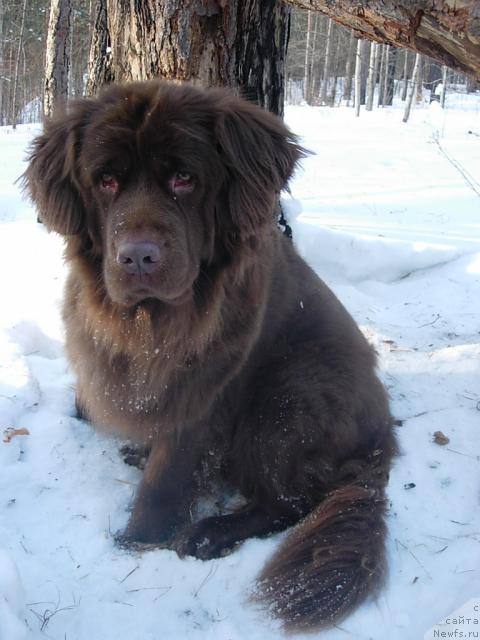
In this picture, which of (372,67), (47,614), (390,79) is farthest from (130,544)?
(390,79)

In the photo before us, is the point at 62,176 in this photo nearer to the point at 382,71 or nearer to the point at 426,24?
the point at 426,24

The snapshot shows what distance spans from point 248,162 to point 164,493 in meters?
1.48

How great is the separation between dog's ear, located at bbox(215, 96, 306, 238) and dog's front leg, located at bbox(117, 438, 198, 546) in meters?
1.02

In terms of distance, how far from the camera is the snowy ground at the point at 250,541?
2053 mm

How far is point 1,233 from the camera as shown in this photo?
581 centimetres

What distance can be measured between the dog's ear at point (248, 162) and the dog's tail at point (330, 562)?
1192 mm

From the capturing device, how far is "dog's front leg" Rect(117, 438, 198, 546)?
2.57 meters

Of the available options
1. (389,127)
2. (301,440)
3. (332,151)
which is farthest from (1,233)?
(389,127)

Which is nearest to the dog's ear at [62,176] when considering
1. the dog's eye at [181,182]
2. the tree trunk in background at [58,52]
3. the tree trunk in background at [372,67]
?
the dog's eye at [181,182]

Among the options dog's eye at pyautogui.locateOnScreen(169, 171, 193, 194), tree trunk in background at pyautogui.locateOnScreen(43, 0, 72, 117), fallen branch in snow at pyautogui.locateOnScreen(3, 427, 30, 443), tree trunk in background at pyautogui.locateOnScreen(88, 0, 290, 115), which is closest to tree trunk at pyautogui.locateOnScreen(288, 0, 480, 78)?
tree trunk in background at pyautogui.locateOnScreen(88, 0, 290, 115)

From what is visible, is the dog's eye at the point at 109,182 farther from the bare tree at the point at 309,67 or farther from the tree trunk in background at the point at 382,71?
the bare tree at the point at 309,67

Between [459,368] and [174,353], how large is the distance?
81.5 inches

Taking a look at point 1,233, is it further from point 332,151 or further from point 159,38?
point 332,151

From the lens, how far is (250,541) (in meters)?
2.52
